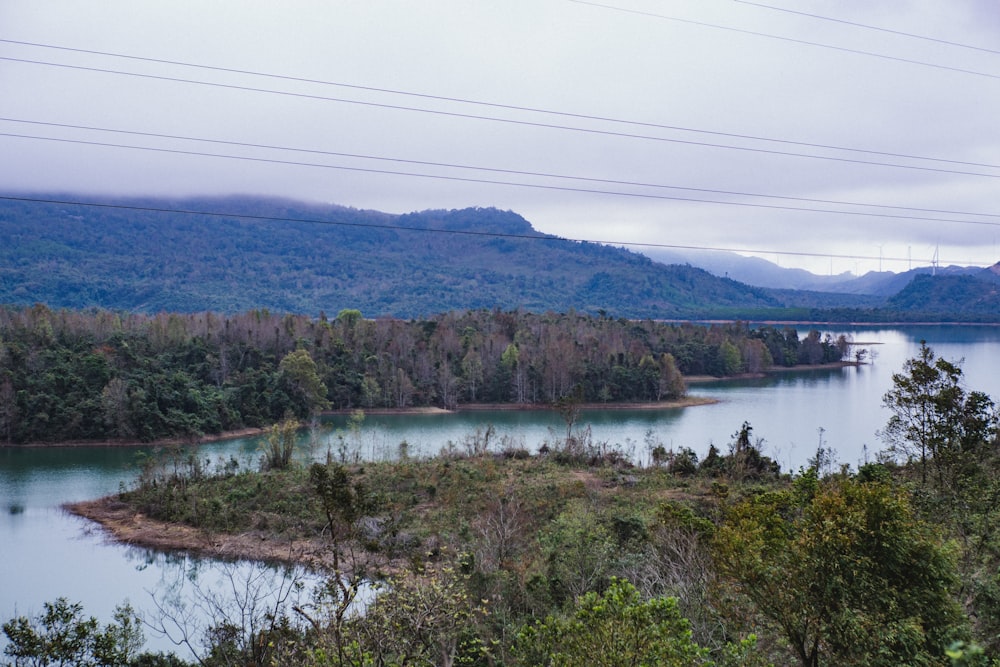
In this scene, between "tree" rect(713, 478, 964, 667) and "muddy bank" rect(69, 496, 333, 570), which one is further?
"muddy bank" rect(69, 496, 333, 570)

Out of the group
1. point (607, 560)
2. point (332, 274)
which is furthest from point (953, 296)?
point (332, 274)

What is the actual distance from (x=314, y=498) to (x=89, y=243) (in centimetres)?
11378

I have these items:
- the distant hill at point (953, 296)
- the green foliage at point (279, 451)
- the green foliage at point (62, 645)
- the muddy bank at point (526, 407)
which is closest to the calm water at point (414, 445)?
the muddy bank at point (526, 407)

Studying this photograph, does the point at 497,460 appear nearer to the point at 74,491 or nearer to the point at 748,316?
the point at 74,491

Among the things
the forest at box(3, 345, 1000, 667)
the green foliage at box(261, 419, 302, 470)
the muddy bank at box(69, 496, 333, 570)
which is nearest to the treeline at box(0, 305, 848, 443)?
the green foliage at box(261, 419, 302, 470)

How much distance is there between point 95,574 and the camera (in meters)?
17.1

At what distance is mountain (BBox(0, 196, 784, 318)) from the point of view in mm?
96625

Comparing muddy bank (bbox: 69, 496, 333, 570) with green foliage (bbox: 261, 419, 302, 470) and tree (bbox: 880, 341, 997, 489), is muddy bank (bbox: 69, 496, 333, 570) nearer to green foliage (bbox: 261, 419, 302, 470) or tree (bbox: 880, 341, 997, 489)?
green foliage (bbox: 261, 419, 302, 470)

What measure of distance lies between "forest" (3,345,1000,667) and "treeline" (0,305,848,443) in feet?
37.9

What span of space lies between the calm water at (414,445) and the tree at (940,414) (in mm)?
8165

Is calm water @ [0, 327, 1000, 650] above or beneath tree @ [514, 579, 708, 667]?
beneath

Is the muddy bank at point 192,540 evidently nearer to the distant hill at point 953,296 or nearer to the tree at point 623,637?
the tree at point 623,637

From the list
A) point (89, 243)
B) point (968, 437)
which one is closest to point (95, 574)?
point (968, 437)

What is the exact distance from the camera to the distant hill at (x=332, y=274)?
9494cm
